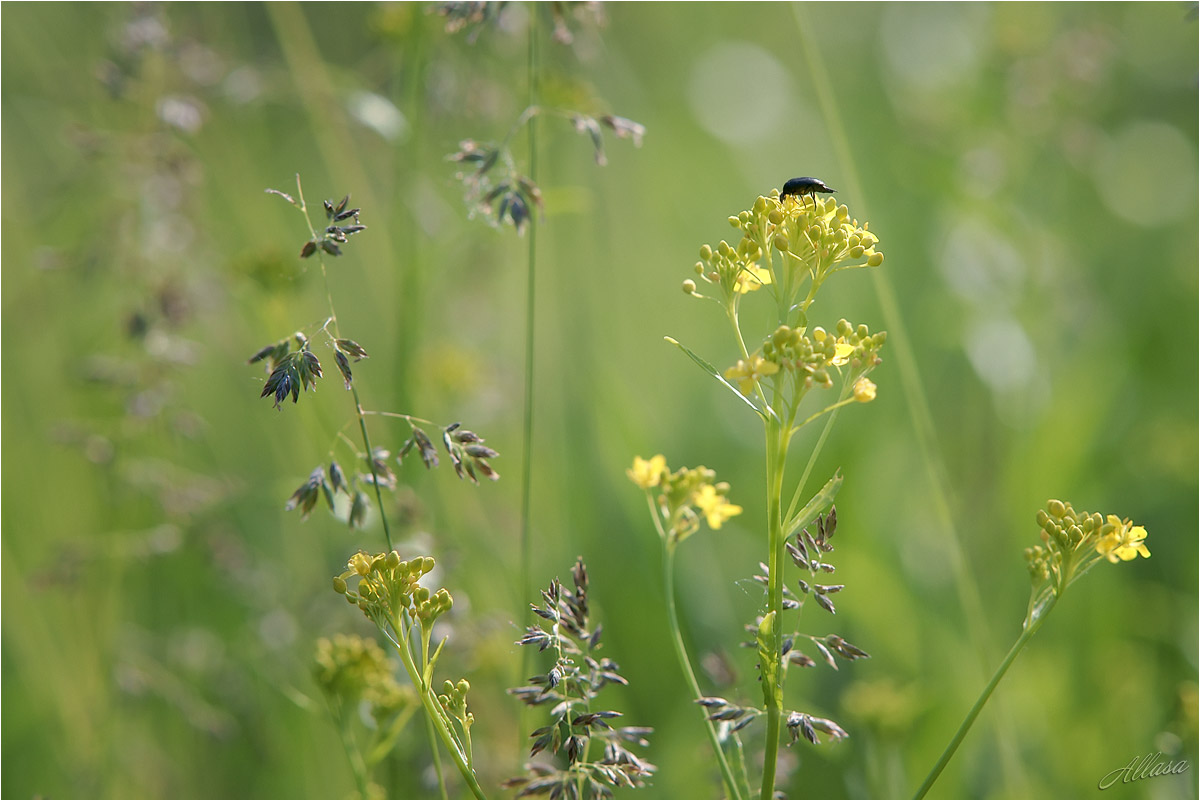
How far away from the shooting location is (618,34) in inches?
199

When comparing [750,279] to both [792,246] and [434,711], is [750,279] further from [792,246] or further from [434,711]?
[434,711]

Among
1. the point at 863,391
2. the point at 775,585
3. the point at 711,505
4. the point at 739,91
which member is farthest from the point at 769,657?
the point at 739,91

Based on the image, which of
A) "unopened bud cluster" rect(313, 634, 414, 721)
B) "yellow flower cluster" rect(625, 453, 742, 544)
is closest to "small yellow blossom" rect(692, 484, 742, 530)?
"yellow flower cluster" rect(625, 453, 742, 544)

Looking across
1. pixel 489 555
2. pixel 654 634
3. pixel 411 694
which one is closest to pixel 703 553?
pixel 654 634

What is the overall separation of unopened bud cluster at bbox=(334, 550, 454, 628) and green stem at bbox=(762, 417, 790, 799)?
34 cm

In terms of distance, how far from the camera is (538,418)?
3133mm

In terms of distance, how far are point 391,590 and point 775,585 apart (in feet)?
1.30

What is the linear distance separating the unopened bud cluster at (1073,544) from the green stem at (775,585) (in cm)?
29

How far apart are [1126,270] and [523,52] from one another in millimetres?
2647

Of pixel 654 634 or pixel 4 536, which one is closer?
pixel 654 634

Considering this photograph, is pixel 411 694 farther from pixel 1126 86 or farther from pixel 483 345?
pixel 1126 86

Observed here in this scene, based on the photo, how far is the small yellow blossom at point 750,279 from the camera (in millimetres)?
1013

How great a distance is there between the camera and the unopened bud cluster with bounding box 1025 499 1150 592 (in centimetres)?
96
